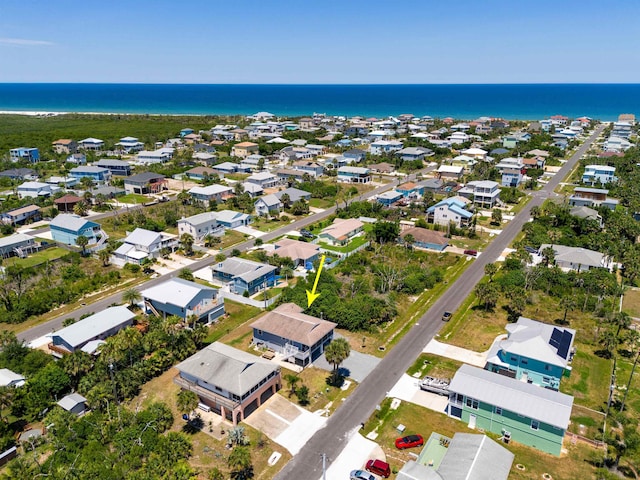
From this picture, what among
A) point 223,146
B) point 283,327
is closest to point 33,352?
point 283,327

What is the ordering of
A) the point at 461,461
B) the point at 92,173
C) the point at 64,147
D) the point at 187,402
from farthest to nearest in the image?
the point at 64,147 < the point at 92,173 < the point at 187,402 < the point at 461,461

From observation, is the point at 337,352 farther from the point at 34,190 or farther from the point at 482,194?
the point at 34,190

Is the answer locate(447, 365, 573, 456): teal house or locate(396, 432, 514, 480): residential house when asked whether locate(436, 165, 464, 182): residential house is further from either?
locate(396, 432, 514, 480): residential house

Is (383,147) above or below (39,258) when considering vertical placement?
above

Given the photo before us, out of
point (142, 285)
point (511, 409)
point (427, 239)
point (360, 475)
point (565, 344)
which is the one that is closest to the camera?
point (360, 475)

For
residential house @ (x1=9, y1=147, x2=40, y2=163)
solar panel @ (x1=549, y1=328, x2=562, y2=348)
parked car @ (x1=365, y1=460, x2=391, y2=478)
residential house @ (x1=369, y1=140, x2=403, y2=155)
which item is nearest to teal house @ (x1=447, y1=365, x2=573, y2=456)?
solar panel @ (x1=549, y1=328, x2=562, y2=348)

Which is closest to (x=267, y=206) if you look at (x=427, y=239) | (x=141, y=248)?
(x=141, y=248)

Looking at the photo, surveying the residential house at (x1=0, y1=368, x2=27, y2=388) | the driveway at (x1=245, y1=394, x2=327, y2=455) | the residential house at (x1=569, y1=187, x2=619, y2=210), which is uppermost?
the residential house at (x1=569, y1=187, x2=619, y2=210)
